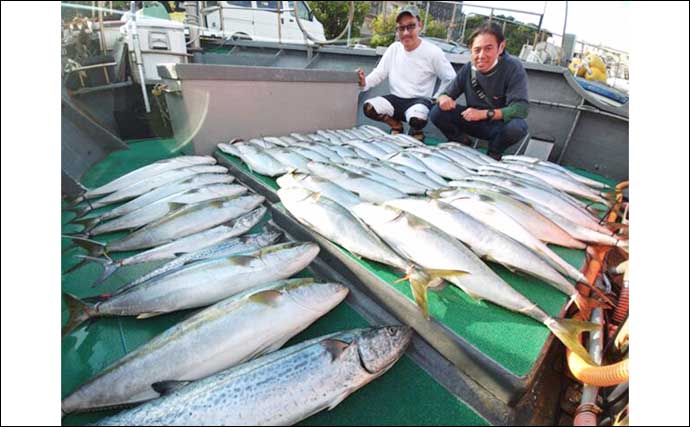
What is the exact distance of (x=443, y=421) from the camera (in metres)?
1.29

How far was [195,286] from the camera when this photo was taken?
1729 millimetres

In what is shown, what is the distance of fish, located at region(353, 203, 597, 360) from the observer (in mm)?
1558

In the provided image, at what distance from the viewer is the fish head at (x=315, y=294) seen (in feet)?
5.38

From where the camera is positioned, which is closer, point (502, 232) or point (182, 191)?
point (502, 232)

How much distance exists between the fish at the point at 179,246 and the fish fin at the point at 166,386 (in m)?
1.07

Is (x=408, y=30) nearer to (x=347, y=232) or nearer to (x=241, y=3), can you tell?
(x=347, y=232)

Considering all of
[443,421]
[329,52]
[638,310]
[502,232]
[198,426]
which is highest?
[329,52]

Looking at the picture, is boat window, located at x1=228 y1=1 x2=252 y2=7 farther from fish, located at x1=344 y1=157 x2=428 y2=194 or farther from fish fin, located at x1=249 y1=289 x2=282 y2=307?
fish fin, located at x1=249 y1=289 x2=282 y2=307

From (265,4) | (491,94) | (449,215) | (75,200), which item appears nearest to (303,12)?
(265,4)

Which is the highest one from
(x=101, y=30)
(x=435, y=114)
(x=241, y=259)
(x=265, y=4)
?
(x=265, y=4)

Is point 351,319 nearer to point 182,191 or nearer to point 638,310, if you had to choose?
point 638,310

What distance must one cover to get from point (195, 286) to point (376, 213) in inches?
47.6

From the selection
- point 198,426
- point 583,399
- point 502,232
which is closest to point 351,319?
point 198,426

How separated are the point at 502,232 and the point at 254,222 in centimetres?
182
